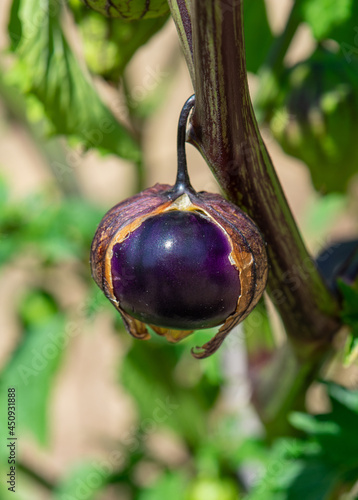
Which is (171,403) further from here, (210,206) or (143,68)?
(143,68)

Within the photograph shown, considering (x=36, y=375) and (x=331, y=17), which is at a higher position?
(x=331, y=17)

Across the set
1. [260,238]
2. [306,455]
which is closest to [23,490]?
[306,455]

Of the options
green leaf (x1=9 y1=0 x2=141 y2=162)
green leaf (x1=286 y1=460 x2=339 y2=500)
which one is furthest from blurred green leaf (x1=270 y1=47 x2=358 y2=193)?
green leaf (x1=286 y1=460 x2=339 y2=500)

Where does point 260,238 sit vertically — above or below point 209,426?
above

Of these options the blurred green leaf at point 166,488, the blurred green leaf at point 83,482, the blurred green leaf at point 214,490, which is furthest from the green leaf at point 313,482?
the blurred green leaf at point 83,482

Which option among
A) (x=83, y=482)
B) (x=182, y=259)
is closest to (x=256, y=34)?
(x=182, y=259)

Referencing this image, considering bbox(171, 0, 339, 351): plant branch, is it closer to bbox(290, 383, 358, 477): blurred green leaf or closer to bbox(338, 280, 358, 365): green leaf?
bbox(338, 280, 358, 365): green leaf

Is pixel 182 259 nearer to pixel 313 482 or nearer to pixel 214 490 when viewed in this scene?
pixel 313 482
